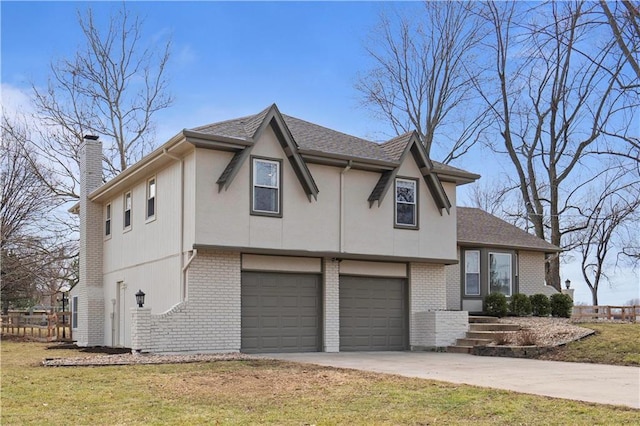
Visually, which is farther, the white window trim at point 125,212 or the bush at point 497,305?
the bush at point 497,305

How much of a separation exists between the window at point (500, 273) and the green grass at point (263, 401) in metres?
14.8

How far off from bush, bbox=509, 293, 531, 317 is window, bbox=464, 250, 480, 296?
133 centimetres

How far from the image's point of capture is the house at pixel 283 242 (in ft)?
61.0

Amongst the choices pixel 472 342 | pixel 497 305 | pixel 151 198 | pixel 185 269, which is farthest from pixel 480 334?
pixel 151 198

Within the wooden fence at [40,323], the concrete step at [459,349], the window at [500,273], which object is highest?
the window at [500,273]

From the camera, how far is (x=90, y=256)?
86.9ft

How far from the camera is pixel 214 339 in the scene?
18.5 m

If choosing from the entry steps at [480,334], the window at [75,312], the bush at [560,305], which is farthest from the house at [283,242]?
the bush at [560,305]

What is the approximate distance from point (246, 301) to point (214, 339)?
146 cm

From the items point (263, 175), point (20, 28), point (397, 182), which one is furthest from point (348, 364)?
point (20, 28)

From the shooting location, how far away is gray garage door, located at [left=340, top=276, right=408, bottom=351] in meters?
21.3

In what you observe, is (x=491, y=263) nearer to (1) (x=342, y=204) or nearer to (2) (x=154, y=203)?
(1) (x=342, y=204)

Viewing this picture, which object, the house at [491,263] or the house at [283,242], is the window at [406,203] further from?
the house at [491,263]

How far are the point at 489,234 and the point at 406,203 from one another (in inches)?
291
